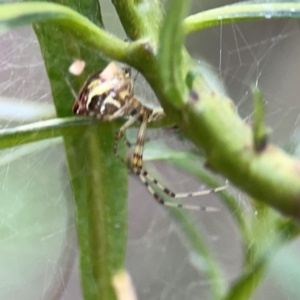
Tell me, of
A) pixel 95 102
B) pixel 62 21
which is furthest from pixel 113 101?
pixel 62 21

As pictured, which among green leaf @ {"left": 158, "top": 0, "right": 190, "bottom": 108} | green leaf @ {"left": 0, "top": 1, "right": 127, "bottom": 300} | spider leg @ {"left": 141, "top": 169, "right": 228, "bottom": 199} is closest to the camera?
green leaf @ {"left": 158, "top": 0, "right": 190, "bottom": 108}

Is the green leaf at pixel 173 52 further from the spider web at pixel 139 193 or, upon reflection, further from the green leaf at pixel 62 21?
the spider web at pixel 139 193

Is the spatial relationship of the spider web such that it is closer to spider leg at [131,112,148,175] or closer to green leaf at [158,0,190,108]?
spider leg at [131,112,148,175]

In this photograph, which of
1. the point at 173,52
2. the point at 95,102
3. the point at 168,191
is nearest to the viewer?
the point at 173,52

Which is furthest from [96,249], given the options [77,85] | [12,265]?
[12,265]

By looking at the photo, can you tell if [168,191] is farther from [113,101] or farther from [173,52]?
[173,52]

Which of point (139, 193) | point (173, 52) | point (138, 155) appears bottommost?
point (139, 193)

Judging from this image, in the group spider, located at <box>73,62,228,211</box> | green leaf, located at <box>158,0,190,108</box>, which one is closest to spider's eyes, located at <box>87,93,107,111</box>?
spider, located at <box>73,62,228,211</box>

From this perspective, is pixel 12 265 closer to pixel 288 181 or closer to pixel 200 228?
pixel 200 228
